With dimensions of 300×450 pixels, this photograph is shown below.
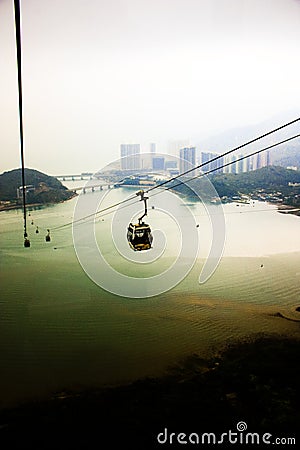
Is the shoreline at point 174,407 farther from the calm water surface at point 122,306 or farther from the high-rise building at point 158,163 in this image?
the high-rise building at point 158,163

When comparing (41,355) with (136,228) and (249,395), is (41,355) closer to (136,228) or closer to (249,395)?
(136,228)

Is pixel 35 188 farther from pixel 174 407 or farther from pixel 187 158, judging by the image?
pixel 174 407

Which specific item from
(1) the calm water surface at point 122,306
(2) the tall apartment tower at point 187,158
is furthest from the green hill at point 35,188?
(2) the tall apartment tower at point 187,158

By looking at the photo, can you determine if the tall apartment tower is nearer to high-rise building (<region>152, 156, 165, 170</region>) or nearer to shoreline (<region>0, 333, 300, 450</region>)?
high-rise building (<region>152, 156, 165, 170</region>)

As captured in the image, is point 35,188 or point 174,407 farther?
point 35,188

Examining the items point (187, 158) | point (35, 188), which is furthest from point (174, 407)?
point (35, 188)
